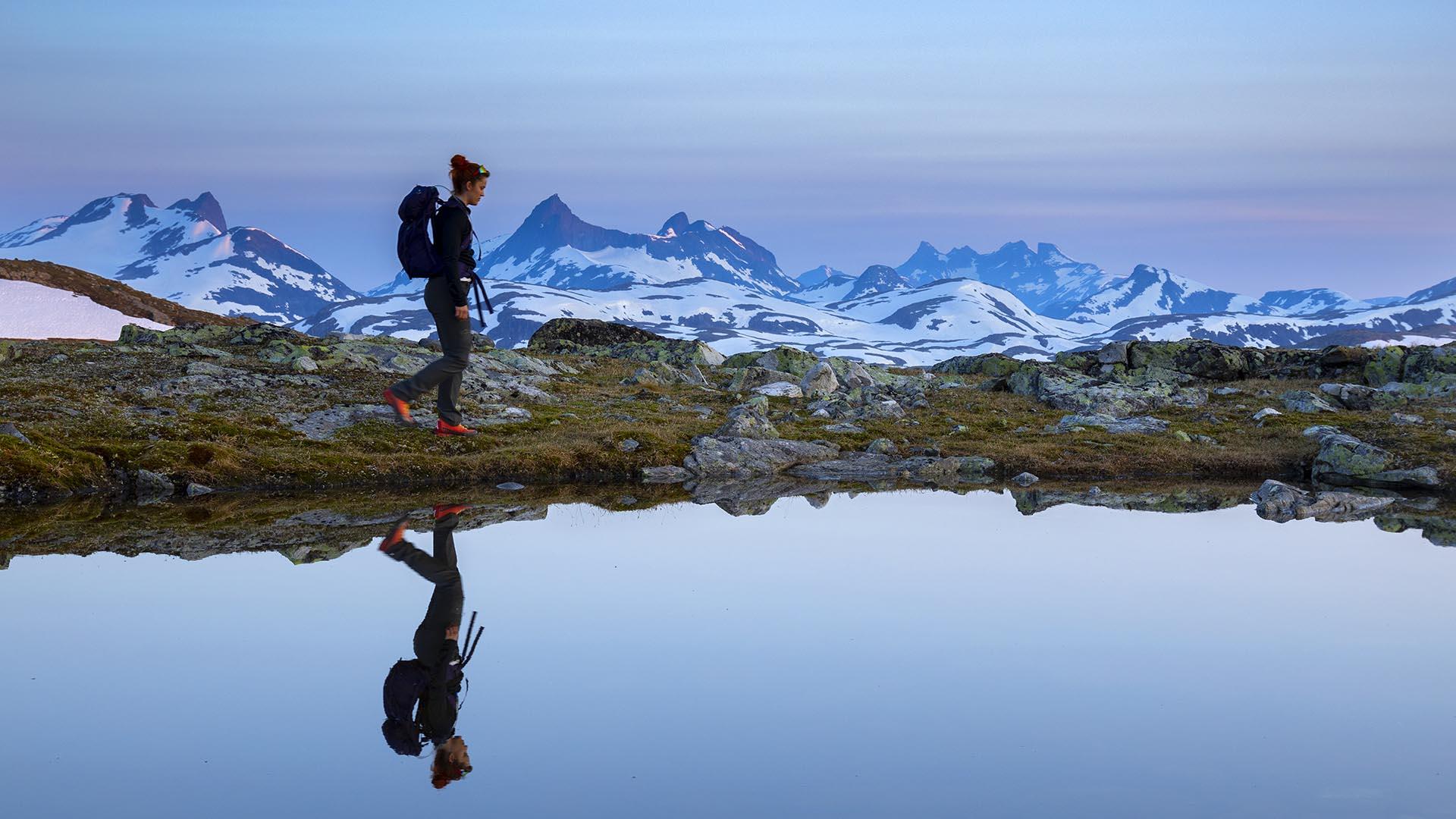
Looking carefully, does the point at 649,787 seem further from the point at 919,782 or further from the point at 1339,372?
the point at 1339,372

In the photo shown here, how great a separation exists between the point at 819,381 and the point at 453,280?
32.3 metres

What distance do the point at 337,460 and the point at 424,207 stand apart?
10736mm

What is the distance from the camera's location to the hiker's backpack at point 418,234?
1686cm

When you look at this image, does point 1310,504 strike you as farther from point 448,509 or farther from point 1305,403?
point 1305,403

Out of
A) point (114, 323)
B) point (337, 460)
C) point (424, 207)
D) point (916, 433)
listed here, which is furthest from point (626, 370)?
point (114, 323)

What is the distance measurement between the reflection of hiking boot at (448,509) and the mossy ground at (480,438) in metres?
4.28

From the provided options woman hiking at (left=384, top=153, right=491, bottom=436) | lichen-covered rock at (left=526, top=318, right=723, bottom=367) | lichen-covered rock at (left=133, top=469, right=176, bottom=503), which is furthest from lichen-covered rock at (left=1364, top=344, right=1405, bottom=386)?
lichen-covered rock at (left=133, top=469, right=176, bottom=503)

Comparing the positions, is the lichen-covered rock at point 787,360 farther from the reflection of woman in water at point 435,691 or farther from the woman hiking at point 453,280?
the reflection of woman in water at point 435,691

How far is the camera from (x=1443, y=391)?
46188 millimetres

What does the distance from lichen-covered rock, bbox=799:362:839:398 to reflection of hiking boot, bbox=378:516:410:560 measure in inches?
1193

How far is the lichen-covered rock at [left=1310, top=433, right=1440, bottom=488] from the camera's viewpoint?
27203mm

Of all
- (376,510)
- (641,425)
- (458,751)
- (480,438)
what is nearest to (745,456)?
(641,425)

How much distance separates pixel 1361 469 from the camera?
92.5 ft

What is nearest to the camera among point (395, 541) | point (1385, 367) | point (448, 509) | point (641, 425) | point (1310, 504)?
point (395, 541)
